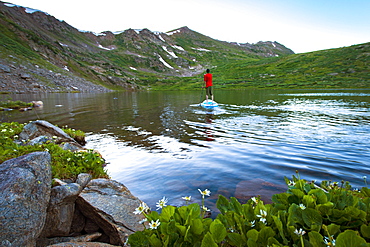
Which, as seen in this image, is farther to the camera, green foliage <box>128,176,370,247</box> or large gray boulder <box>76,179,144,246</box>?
large gray boulder <box>76,179,144,246</box>

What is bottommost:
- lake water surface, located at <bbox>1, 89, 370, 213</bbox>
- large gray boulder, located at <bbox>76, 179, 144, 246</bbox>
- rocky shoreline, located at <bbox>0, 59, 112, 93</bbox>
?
lake water surface, located at <bbox>1, 89, 370, 213</bbox>

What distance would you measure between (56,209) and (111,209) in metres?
1.19

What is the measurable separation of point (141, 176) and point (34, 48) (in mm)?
138790

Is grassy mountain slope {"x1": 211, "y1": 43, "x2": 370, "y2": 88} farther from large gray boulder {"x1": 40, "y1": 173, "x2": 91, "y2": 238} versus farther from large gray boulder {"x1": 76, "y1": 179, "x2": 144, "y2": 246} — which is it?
large gray boulder {"x1": 40, "y1": 173, "x2": 91, "y2": 238}

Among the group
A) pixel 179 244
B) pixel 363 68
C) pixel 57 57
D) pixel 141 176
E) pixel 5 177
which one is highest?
pixel 57 57

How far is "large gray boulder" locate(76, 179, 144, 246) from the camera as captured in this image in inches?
192

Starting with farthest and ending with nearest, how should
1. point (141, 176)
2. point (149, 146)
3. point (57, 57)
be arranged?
point (57, 57), point (149, 146), point (141, 176)

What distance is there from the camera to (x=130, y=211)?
5.34 m

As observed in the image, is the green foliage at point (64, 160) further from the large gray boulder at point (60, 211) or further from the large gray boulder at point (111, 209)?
the large gray boulder at point (60, 211)

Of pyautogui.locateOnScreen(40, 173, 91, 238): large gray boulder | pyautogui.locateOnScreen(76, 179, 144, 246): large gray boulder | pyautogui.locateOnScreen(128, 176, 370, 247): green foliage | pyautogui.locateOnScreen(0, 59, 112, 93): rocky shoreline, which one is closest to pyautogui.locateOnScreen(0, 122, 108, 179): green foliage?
pyautogui.locateOnScreen(76, 179, 144, 246): large gray boulder

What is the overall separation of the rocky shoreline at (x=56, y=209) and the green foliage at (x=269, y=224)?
6.03 ft

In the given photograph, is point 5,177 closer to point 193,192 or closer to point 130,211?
point 130,211

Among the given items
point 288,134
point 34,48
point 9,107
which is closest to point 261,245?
point 288,134

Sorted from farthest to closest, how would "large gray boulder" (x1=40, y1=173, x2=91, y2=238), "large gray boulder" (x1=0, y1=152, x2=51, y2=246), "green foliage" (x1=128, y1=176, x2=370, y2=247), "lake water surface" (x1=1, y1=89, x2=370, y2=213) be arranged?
"lake water surface" (x1=1, y1=89, x2=370, y2=213) → "large gray boulder" (x1=40, y1=173, x2=91, y2=238) → "large gray boulder" (x1=0, y1=152, x2=51, y2=246) → "green foliage" (x1=128, y1=176, x2=370, y2=247)
